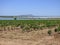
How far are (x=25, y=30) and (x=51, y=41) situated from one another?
8.10m

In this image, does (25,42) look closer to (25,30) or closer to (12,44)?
(12,44)

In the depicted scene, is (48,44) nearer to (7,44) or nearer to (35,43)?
(35,43)

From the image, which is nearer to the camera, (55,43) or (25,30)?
(55,43)

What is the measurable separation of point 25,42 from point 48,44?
7.58ft

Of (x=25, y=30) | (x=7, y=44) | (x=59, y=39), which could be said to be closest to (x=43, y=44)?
(x=59, y=39)

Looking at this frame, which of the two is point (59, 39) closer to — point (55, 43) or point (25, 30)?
point (55, 43)

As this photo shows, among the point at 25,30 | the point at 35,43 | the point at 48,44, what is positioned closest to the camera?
the point at 48,44

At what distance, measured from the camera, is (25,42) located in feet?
58.2

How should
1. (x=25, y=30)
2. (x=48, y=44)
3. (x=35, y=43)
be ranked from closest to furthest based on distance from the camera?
1. (x=48, y=44)
2. (x=35, y=43)
3. (x=25, y=30)

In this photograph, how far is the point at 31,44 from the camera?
55.7ft

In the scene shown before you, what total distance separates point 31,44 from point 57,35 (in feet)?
8.77

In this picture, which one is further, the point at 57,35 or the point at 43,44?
the point at 57,35

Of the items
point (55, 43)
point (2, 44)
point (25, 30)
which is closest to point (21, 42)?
point (2, 44)

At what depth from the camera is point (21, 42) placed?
17750mm
